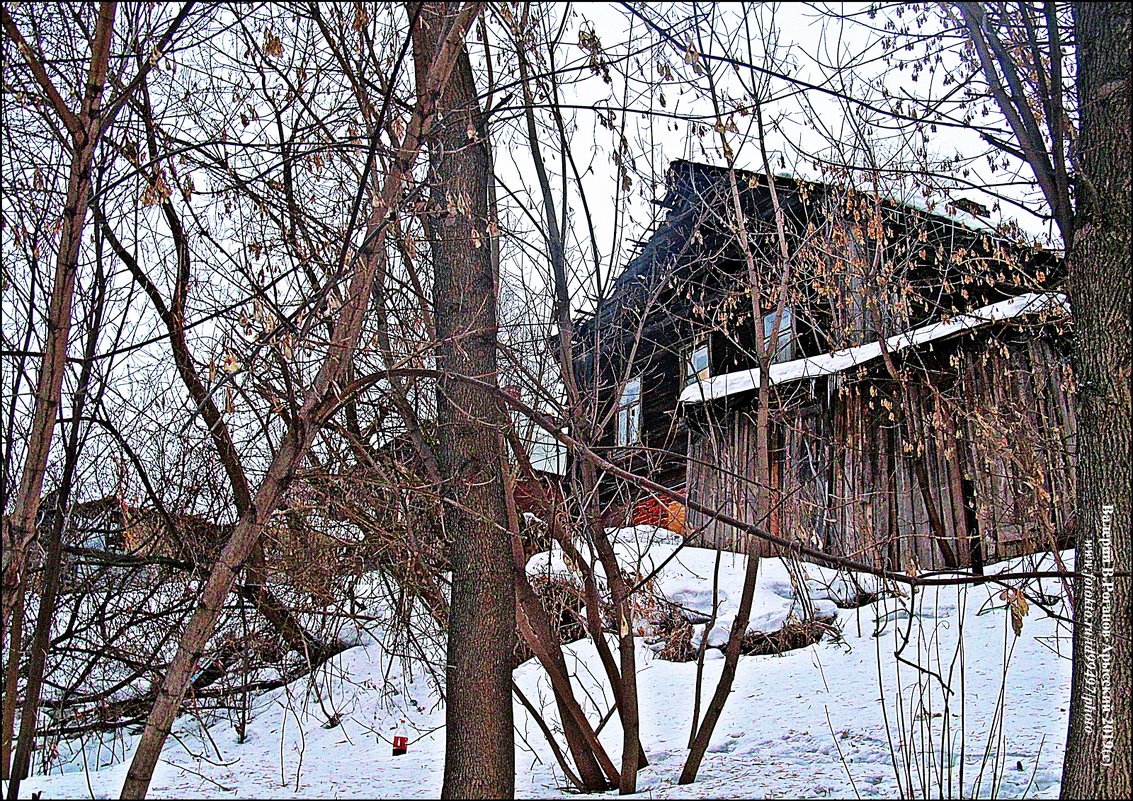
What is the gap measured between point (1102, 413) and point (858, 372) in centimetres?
419

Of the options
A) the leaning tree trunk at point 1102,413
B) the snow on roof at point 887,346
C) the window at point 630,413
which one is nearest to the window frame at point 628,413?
the window at point 630,413

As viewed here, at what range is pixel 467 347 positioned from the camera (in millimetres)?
4695

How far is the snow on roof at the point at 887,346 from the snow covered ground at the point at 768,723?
193cm

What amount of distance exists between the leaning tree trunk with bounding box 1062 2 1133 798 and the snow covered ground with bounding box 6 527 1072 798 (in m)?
0.72

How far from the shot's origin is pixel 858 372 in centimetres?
756

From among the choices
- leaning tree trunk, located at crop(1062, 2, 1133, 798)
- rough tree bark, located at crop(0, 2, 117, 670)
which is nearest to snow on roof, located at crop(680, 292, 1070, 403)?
leaning tree trunk, located at crop(1062, 2, 1133, 798)

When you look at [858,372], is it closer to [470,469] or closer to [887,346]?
[887,346]

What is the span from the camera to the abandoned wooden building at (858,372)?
18.9 feet

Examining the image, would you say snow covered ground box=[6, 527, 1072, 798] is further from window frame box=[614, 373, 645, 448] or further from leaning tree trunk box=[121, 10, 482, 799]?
leaning tree trunk box=[121, 10, 482, 799]

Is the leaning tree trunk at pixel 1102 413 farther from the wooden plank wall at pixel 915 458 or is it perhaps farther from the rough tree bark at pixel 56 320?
the wooden plank wall at pixel 915 458

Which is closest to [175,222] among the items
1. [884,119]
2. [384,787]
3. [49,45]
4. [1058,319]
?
[49,45]

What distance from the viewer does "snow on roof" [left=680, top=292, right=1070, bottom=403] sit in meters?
A: 6.99

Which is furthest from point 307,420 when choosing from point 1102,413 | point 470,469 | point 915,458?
point 915,458

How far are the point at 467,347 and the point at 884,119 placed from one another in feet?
9.43
